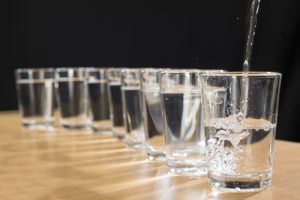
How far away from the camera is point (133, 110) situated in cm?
100

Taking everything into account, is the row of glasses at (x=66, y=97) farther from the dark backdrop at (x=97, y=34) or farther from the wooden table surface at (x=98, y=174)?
the dark backdrop at (x=97, y=34)

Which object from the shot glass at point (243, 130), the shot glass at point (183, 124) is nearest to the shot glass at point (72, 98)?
the shot glass at point (183, 124)

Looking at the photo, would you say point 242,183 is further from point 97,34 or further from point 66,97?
point 97,34

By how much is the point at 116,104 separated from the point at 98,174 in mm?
322

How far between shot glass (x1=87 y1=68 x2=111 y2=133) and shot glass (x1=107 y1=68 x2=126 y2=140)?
0.09m

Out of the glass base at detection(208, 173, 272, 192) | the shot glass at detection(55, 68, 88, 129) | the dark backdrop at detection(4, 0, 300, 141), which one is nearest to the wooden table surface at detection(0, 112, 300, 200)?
the glass base at detection(208, 173, 272, 192)

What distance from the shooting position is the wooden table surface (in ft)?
2.18

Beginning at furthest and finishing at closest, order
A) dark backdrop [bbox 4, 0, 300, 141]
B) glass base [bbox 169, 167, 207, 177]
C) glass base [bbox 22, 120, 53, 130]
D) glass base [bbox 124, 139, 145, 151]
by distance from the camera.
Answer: dark backdrop [bbox 4, 0, 300, 141]
glass base [bbox 22, 120, 53, 130]
glass base [bbox 124, 139, 145, 151]
glass base [bbox 169, 167, 207, 177]

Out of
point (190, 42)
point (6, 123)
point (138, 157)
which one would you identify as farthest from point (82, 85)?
point (190, 42)

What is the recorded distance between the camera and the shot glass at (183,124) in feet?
2.56

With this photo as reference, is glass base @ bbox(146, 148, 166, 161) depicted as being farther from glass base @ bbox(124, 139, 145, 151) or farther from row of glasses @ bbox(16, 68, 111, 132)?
row of glasses @ bbox(16, 68, 111, 132)

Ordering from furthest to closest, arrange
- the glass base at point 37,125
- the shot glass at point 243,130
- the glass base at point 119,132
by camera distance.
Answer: the glass base at point 37,125
the glass base at point 119,132
the shot glass at point 243,130

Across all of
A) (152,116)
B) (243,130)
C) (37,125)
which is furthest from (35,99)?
(243,130)

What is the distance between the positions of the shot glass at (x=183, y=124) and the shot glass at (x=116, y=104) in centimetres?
29
